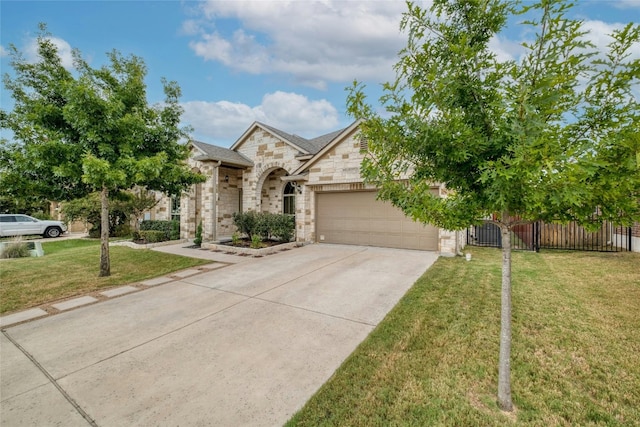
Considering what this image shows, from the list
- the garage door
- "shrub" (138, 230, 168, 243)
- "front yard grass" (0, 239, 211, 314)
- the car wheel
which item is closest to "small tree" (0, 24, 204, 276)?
"front yard grass" (0, 239, 211, 314)

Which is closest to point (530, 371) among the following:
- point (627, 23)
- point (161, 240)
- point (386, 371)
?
point (386, 371)

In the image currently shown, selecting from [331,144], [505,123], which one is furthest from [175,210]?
[505,123]

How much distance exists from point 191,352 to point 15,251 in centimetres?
1274

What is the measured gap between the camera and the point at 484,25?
2.28 meters

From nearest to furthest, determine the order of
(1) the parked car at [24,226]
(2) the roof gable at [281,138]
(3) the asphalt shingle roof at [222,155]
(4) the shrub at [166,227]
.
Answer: (3) the asphalt shingle roof at [222,155] → (2) the roof gable at [281,138] → (4) the shrub at [166,227] → (1) the parked car at [24,226]

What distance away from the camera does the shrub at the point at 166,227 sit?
14.9 m

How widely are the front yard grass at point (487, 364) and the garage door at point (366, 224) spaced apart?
14.3ft

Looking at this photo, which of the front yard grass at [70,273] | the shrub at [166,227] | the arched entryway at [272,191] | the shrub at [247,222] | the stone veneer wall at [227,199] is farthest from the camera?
the shrub at [166,227]

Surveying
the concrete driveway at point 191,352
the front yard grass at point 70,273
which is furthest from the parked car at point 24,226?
the concrete driveway at point 191,352

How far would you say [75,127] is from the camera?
639 cm

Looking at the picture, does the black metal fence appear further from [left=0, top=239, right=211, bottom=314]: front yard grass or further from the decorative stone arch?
[left=0, top=239, right=211, bottom=314]: front yard grass

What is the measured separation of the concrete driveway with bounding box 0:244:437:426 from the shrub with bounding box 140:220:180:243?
9.58 meters

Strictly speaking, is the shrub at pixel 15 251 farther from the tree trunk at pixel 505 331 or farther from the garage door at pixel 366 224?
the tree trunk at pixel 505 331

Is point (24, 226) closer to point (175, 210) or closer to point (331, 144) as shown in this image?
point (175, 210)
